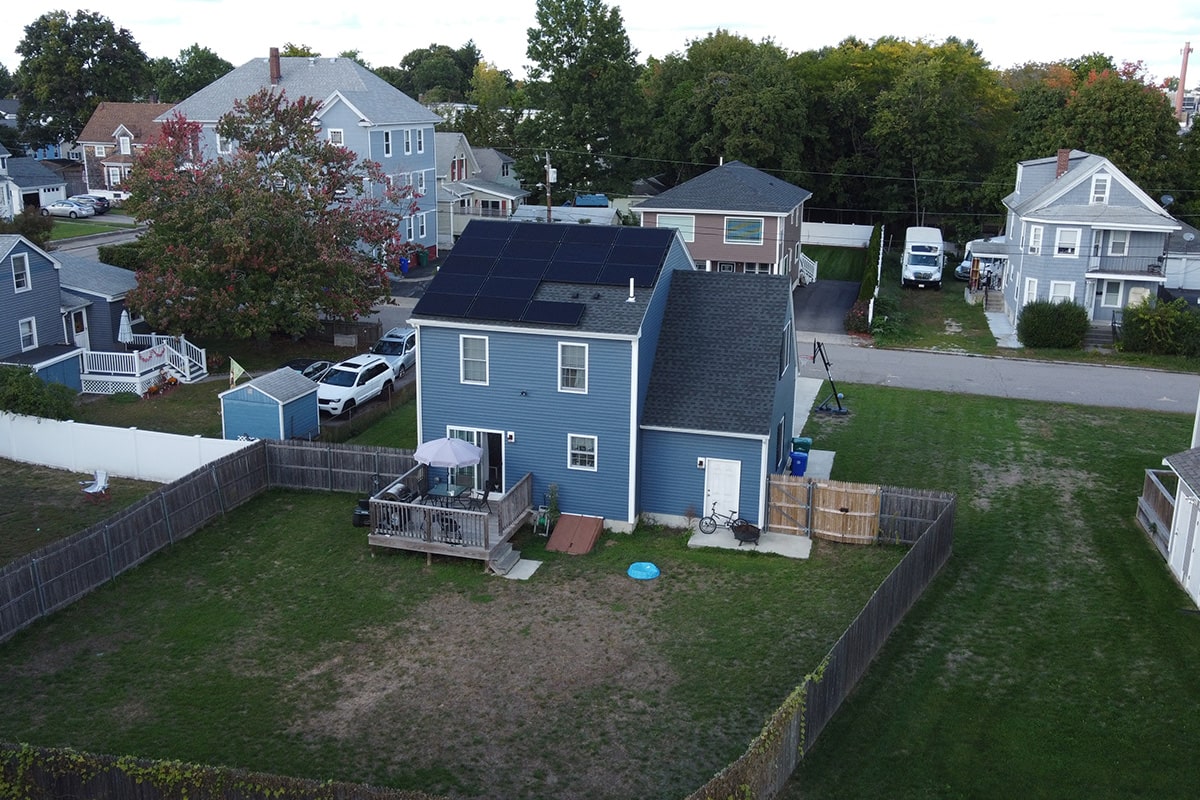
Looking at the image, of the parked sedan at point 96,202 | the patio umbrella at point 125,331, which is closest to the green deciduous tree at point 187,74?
the parked sedan at point 96,202

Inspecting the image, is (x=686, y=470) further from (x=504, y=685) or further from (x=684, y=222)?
(x=684, y=222)

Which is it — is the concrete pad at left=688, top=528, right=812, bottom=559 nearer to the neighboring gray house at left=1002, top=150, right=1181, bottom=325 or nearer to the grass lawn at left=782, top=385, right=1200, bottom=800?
the grass lawn at left=782, top=385, right=1200, bottom=800

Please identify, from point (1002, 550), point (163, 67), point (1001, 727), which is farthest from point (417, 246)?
point (163, 67)

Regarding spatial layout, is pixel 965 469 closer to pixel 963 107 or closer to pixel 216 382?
pixel 216 382

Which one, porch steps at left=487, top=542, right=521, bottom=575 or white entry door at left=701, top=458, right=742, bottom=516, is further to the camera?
white entry door at left=701, top=458, right=742, bottom=516

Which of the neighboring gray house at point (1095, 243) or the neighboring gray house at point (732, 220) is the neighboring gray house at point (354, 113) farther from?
the neighboring gray house at point (1095, 243)

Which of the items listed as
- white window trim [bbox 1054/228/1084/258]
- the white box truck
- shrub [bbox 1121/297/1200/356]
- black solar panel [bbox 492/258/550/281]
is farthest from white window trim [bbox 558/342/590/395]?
the white box truck

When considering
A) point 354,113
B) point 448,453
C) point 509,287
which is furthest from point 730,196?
point 448,453
